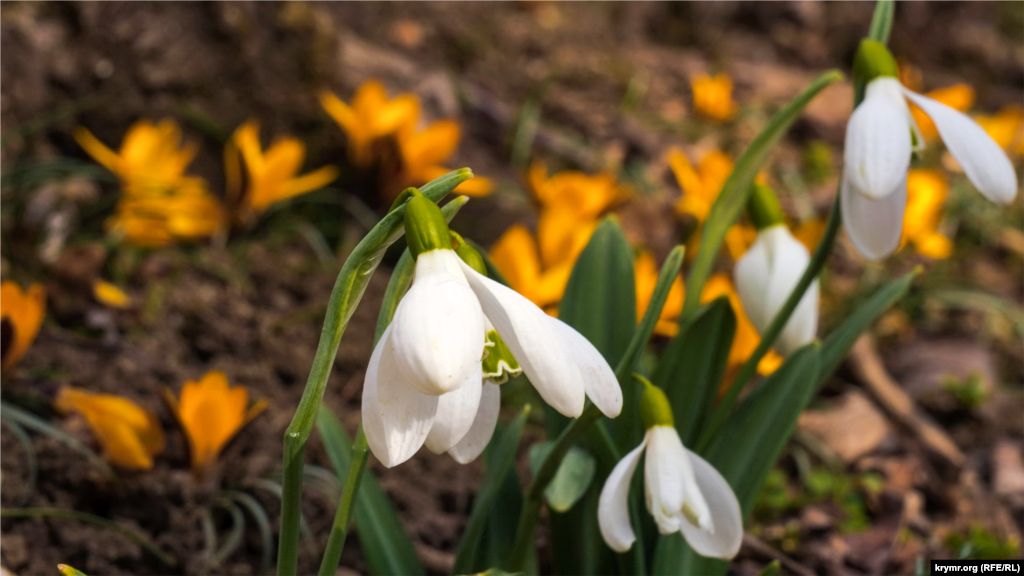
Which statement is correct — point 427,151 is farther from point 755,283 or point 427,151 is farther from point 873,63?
point 873,63

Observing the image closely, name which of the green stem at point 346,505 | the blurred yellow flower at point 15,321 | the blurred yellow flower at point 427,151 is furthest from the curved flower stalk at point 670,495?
the blurred yellow flower at point 427,151

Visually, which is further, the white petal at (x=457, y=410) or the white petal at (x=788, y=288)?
the white petal at (x=788, y=288)

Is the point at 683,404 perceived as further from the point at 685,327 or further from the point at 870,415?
the point at 870,415

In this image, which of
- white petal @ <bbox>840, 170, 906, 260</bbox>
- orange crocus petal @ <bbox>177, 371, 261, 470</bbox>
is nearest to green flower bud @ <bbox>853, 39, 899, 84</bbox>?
white petal @ <bbox>840, 170, 906, 260</bbox>

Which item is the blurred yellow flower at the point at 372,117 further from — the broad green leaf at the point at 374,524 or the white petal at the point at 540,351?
the white petal at the point at 540,351

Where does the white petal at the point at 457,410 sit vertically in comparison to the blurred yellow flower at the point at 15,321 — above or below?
below

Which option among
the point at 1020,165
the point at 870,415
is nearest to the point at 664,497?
the point at 870,415

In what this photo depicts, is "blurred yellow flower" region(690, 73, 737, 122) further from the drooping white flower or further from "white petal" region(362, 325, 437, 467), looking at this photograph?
"white petal" region(362, 325, 437, 467)
